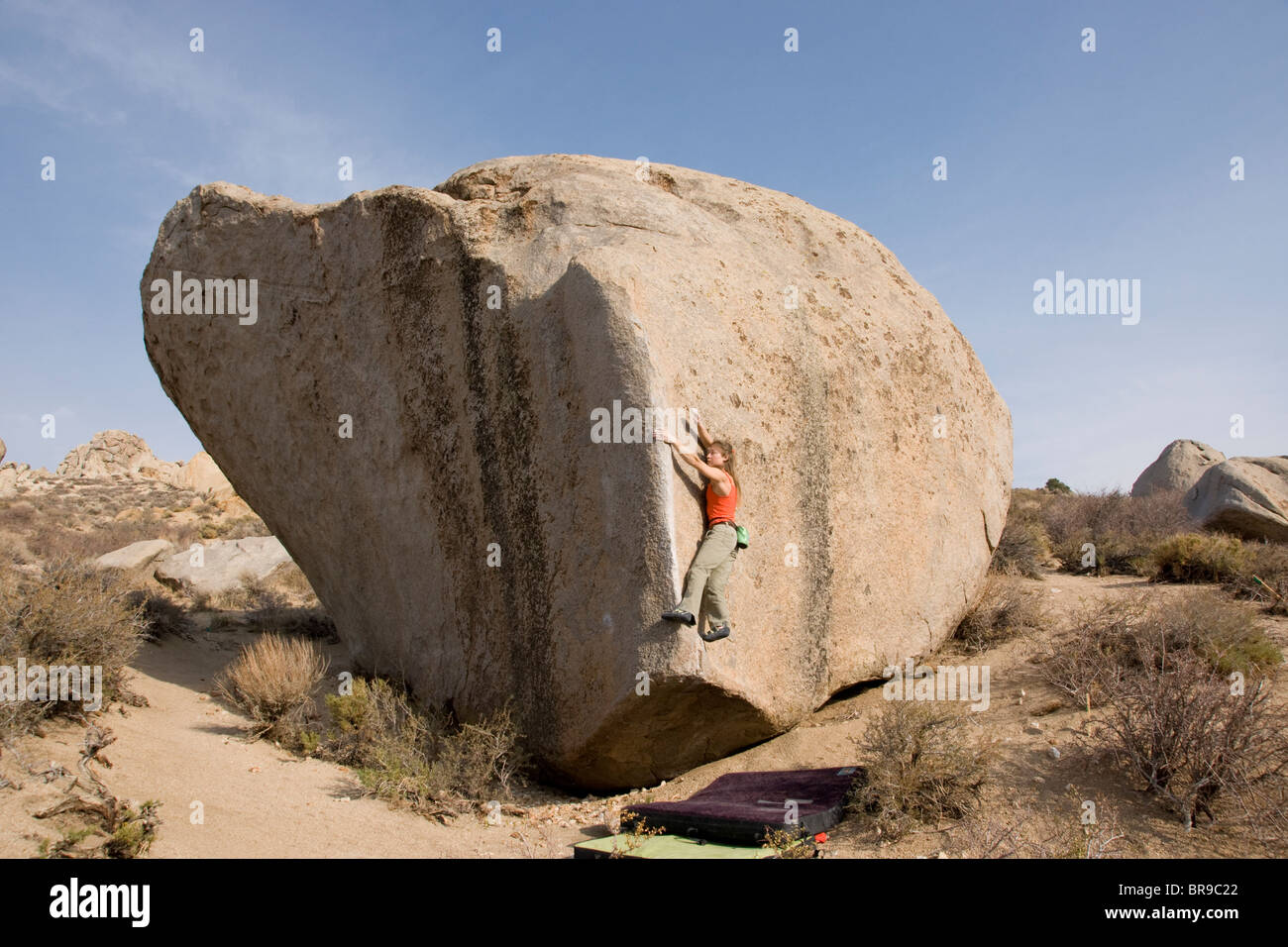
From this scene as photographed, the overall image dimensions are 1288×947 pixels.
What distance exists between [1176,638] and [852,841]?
3133mm

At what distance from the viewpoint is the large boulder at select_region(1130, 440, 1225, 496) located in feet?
59.7

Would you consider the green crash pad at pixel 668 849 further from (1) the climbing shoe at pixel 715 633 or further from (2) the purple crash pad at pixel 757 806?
(1) the climbing shoe at pixel 715 633

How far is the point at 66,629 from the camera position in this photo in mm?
5520

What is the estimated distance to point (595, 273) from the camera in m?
5.04

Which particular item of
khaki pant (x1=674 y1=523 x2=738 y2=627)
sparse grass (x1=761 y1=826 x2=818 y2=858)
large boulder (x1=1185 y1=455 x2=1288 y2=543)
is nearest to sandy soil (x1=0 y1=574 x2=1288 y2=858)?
sparse grass (x1=761 y1=826 x2=818 y2=858)

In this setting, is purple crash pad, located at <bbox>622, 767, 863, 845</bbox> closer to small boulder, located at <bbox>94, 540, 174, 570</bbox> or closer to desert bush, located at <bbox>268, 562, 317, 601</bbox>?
desert bush, located at <bbox>268, 562, 317, 601</bbox>

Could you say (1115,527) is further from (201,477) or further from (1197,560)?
(201,477)

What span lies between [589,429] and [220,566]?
9.65 m

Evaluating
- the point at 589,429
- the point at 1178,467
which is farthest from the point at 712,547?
the point at 1178,467

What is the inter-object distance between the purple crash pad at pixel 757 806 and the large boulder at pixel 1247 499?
32.4 feet

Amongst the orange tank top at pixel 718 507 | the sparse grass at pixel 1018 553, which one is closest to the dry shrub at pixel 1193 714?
the orange tank top at pixel 718 507

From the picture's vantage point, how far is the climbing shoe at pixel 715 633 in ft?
15.5

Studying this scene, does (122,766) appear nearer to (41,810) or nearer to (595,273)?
(41,810)

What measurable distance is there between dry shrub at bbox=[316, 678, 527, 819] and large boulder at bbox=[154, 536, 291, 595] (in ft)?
23.8
